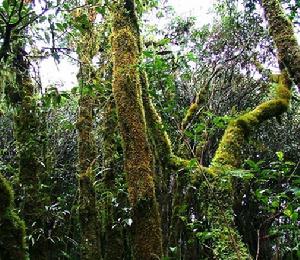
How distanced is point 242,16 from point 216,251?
786cm

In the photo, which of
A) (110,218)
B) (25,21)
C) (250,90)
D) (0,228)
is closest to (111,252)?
(110,218)

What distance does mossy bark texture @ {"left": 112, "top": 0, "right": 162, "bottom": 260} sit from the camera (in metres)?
3.68

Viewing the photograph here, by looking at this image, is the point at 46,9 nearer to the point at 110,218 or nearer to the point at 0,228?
the point at 0,228

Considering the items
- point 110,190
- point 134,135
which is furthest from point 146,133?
point 110,190

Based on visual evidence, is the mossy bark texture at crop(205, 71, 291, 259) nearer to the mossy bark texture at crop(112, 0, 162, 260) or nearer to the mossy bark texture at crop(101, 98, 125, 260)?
the mossy bark texture at crop(112, 0, 162, 260)

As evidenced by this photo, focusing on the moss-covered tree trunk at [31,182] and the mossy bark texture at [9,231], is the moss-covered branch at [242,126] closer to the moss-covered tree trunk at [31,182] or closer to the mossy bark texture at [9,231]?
the mossy bark texture at [9,231]

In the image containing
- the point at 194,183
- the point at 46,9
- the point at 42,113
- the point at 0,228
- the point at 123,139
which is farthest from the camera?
the point at 42,113

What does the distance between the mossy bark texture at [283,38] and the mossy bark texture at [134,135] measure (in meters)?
1.48

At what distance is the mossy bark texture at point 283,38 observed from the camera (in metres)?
4.00

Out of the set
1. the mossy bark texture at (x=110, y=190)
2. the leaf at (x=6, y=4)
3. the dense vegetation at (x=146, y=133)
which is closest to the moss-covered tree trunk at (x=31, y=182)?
the dense vegetation at (x=146, y=133)

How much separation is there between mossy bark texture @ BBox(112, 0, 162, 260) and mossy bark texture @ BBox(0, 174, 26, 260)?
98cm

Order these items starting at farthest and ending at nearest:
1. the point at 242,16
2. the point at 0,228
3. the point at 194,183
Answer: the point at 242,16 → the point at 194,183 → the point at 0,228

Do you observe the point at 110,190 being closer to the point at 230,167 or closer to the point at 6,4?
the point at 230,167

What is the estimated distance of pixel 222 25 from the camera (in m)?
10.7
